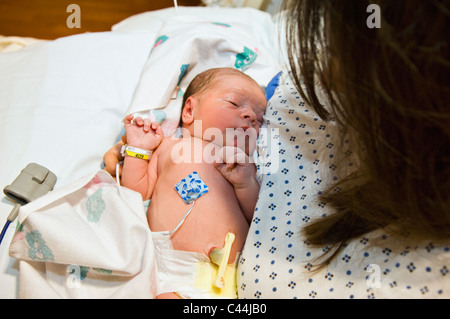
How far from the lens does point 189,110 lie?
119cm

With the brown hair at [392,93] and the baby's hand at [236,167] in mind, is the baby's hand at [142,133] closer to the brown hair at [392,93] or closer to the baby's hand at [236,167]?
the baby's hand at [236,167]

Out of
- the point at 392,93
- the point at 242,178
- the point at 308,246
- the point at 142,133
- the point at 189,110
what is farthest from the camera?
the point at 189,110

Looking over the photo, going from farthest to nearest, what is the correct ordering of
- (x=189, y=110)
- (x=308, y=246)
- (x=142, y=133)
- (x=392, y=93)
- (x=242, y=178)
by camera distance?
1. (x=189, y=110)
2. (x=142, y=133)
3. (x=242, y=178)
4. (x=308, y=246)
5. (x=392, y=93)

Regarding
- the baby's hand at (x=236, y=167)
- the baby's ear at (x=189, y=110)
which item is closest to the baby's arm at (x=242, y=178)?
the baby's hand at (x=236, y=167)

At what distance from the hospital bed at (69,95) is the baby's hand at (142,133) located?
139 millimetres

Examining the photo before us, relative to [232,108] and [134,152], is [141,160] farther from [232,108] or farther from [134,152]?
[232,108]

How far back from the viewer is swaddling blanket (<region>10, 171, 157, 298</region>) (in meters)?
0.77

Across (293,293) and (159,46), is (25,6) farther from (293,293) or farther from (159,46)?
(293,293)

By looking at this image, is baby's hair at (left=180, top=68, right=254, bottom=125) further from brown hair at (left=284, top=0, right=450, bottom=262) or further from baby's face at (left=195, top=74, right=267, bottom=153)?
brown hair at (left=284, top=0, right=450, bottom=262)

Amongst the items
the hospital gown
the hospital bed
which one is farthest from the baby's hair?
the hospital gown

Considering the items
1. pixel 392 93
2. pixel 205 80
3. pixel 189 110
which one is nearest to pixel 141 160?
pixel 189 110

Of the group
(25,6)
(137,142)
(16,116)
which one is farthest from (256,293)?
(25,6)

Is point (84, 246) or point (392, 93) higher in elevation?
point (392, 93)

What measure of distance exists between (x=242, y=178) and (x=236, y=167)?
37mm
